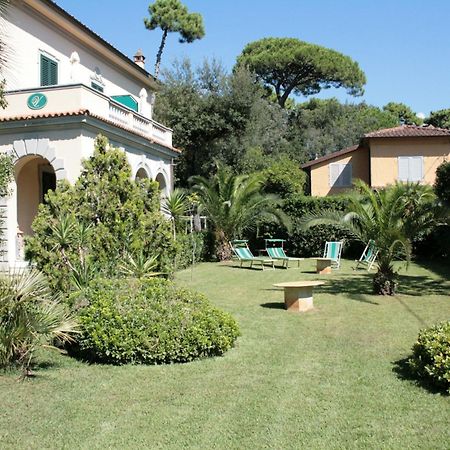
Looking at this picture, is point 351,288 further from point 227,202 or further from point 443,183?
point 227,202

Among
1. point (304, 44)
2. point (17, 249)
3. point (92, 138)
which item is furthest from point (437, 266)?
point (304, 44)

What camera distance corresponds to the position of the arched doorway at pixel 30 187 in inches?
704

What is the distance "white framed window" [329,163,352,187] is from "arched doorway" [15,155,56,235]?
18.5m

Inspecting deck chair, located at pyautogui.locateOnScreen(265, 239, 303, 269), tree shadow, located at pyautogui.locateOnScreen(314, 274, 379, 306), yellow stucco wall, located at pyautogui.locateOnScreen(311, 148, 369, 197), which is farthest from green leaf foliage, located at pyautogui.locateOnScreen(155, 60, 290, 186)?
tree shadow, located at pyautogui.locateOnScreen(314, 274, 379, 306)

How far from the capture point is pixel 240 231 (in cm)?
2261

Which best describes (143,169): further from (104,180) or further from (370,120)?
(370,120)

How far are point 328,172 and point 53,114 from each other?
68.1ft

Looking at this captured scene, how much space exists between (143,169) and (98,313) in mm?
13458

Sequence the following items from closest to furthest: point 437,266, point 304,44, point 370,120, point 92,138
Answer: point 92,138 → point 437,266 → point 304,44 → point 370,120

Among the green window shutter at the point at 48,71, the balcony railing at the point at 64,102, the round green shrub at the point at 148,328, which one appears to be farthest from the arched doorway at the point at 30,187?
the round green shrub at the point at 148,328

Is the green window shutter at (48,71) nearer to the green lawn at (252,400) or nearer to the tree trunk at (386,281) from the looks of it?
the tree trunk at (386,281)

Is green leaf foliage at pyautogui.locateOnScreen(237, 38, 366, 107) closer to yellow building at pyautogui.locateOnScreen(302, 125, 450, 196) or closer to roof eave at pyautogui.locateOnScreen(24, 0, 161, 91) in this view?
yellow building at pyautogui.locateOnScreen(302, 125, 450, 196)

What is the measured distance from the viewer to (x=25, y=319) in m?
5.97

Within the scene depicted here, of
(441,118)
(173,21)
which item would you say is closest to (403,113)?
(441,118)
